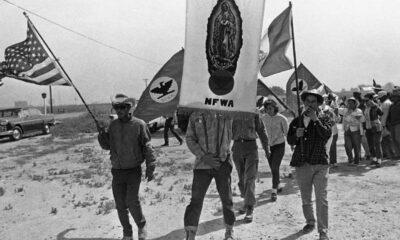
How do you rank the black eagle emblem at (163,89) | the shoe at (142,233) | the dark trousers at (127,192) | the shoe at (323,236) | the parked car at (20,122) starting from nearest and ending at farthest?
1. the shoe at (323,236)
2. the dark trousers at (127,192)
3. the shoe at (142,233)
4. the black eagle emblem at (163,89)
5. the parked car at (20,122)

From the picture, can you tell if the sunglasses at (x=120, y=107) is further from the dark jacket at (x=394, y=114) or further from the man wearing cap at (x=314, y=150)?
the dark jacket at (x=394, y=114)

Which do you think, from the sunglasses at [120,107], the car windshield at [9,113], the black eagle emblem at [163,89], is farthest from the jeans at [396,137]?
the car windshield at [9,113]

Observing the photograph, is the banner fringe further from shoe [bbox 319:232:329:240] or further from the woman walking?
the woman walking

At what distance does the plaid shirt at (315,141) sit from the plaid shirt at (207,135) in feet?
3.31

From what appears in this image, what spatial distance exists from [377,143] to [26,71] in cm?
796

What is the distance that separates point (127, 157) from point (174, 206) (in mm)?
2139

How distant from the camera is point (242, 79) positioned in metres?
4.26

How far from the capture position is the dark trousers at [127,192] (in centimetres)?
482

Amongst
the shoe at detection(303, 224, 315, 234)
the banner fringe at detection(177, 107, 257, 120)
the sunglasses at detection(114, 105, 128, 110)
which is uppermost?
the sunglasses at detection(114, 105, 128, 110)

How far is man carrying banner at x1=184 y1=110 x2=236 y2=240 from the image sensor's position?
439 centimetres

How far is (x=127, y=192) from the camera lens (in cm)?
484

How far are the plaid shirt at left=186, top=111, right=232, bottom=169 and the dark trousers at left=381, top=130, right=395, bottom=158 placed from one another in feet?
24.9

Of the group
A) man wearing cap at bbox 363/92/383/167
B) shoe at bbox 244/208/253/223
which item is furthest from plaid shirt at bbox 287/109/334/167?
man wearing cap at bbox 363/92/383/167

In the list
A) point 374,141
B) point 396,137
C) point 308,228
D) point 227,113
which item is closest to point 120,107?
point 227,113
